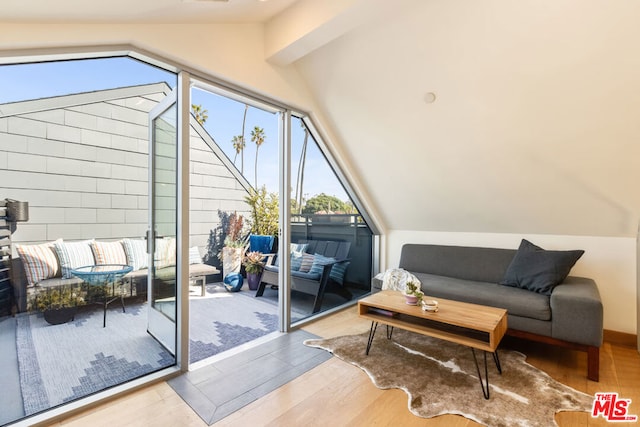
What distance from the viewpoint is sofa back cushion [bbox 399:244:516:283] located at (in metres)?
3.40

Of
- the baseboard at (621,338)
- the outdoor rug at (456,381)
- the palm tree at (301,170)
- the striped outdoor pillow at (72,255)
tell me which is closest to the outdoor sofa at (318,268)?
the palm tree at (301,170)

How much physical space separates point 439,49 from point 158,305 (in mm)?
3170

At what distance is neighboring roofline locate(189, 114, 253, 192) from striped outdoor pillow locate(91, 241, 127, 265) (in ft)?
8.98

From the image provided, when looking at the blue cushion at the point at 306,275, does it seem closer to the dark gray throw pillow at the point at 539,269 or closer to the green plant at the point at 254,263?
the green plant at the point at 254,263

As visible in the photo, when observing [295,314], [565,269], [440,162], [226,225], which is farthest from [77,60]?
[565,269]

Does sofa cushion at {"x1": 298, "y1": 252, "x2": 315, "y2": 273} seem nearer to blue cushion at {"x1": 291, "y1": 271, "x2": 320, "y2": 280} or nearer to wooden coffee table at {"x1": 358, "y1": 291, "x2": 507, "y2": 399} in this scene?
blue cushion at {"x1": 291, "y1": 271, "x2": 320, "y2": 280}

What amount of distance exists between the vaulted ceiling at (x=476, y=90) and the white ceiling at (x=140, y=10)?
0.01m

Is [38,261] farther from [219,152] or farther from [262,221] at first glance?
[219,152]

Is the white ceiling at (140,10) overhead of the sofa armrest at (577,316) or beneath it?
overhead

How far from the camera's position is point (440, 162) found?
3.21 m

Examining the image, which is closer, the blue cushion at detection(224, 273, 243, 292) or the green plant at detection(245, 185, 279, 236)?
the blue cushion at detection(224, 273, 243, 292)

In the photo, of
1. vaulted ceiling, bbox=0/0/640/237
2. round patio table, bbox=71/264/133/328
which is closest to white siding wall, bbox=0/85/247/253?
round patio table, bbox=71/264/133/328

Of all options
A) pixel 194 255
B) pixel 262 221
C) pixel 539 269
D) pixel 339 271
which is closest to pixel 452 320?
pixel 539 269

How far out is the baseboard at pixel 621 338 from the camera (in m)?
2.90
